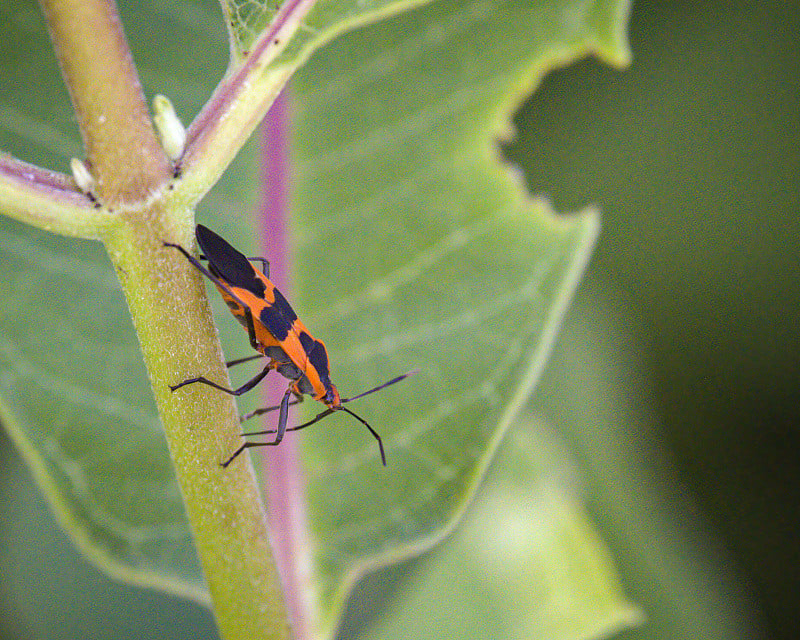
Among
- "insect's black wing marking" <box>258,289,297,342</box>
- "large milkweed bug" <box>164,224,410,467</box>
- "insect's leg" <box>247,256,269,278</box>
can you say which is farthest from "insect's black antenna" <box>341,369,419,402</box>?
"insect's leg" <box>247,256,269,278</box>

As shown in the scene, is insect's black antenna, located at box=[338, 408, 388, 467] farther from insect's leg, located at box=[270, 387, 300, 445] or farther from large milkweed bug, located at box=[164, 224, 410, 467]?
insect's leg, located at box=[270, 387, 300, 445]

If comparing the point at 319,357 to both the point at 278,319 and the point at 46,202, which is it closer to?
the point at 278,319

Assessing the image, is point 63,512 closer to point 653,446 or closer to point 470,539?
point 470,539

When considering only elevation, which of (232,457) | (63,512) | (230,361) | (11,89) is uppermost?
(11,89)

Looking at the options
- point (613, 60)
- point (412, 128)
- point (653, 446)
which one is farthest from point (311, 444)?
point (653, 446)

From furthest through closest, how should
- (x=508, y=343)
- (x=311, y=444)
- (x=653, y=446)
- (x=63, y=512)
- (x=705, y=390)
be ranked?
(x=705, y=390)
(x=653, y=446)
(x=311, y=444)
(x=508, y=343)
(x=63, y=512)

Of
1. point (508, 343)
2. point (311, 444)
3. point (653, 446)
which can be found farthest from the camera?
point (653, 446)

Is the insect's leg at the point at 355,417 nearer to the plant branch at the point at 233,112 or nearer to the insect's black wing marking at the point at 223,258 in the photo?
the insect's black wing marking at the point at 223,258

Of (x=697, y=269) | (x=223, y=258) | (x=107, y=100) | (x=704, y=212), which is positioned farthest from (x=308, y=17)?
(x=704, y=212)

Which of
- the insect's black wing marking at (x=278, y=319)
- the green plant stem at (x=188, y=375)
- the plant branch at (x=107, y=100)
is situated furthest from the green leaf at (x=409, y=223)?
the plant branch at (x=107, y=100)
